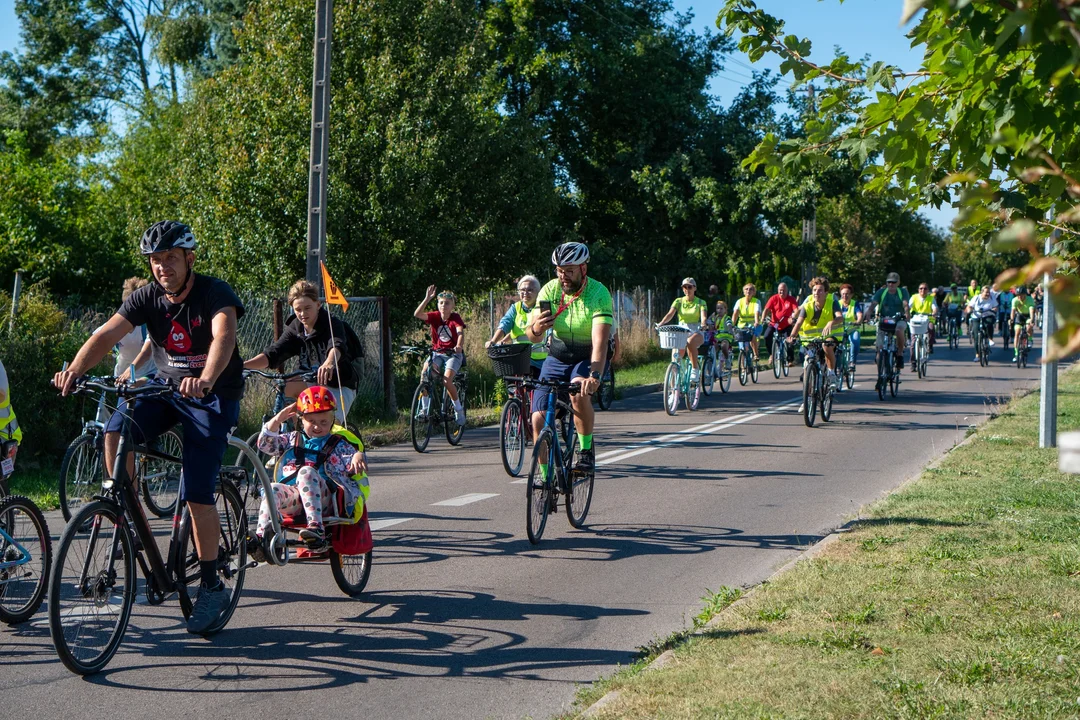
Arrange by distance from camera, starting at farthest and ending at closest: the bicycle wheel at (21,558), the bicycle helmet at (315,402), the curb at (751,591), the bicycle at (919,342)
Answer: the bicycle at (919,342)
the bicycle helmet at (315,402)
the bicycle wheel at (21,558)
the curb at (751,591)

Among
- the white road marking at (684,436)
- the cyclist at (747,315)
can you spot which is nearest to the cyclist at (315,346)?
the white road marking at (684,436)

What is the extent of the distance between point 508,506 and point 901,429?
→ 25.7ft

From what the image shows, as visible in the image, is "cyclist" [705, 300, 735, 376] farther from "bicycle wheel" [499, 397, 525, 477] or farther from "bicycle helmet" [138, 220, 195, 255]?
"bicycle helmet" [138, 220, 195, 255]

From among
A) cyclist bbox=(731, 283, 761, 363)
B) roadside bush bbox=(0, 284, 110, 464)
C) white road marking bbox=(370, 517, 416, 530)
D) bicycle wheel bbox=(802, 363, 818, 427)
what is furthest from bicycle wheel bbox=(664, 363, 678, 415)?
white road marking bbox=(370, 517, 416, 530)

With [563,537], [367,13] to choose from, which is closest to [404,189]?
[367,13]

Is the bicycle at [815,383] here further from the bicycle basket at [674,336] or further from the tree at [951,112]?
the tree at [951,112]

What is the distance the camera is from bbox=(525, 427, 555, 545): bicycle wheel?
25.7 ft

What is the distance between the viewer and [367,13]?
17.8m

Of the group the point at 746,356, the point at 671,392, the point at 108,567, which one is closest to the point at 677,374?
the point at 671,392

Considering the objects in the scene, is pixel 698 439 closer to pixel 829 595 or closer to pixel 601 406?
pixel 601 406

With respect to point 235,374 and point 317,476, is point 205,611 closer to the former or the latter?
point 317,476

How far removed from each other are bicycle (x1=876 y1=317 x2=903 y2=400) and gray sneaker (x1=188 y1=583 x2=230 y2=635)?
1581 centimetres

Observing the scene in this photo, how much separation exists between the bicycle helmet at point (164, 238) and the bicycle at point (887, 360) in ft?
52.4

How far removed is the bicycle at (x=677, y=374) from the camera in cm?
1766
